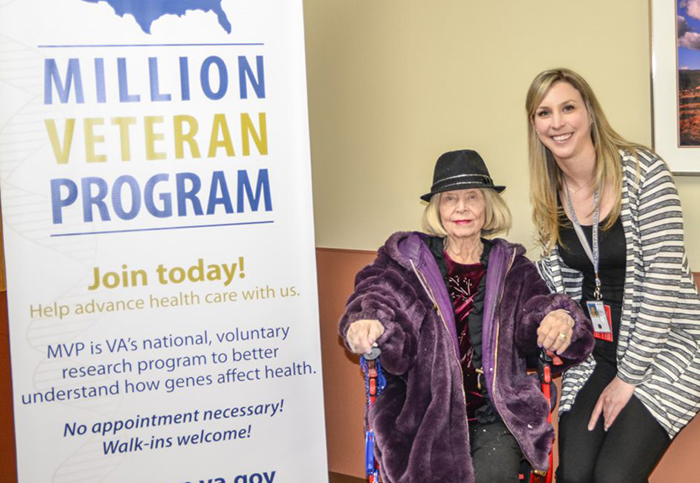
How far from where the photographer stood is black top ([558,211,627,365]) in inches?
93.9

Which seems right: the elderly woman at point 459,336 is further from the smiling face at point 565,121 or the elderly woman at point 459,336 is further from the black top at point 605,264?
the smiling face at point 565,121

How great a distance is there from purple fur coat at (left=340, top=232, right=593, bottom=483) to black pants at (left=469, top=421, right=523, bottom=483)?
0.05 meters

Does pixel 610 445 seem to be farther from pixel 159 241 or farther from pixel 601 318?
pixel 159 241

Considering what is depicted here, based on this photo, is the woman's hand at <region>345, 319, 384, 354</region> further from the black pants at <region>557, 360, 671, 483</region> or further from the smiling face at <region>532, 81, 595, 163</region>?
the smiling face at <region>532, 81, 595, 163</region>

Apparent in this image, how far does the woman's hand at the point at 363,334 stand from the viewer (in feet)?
7.47

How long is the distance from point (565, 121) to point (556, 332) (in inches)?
26.1

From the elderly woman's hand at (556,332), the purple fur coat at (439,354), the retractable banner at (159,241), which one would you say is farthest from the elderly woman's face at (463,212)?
the retractable banner at (159,241)

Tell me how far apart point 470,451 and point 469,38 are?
171 cm

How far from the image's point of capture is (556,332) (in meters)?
2.27

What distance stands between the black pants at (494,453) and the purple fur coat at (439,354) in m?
0.05

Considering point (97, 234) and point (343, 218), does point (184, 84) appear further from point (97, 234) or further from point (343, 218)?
point (343, 218)

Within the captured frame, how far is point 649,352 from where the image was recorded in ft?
7.50

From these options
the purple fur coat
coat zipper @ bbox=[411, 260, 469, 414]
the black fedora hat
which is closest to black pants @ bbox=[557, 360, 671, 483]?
the purple fur coat

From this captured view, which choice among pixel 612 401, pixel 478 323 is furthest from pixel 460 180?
pixel 612 401
